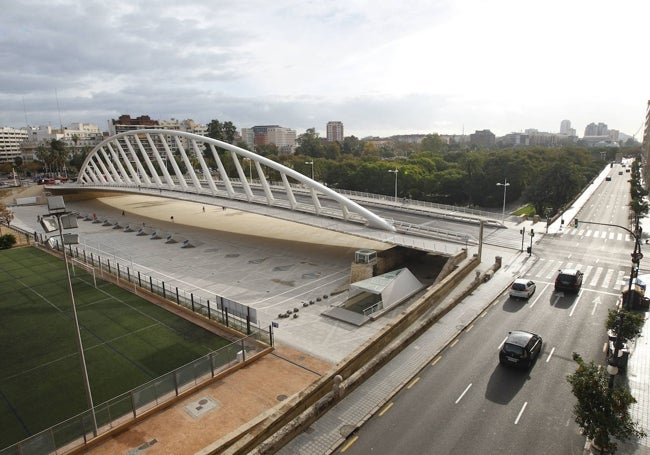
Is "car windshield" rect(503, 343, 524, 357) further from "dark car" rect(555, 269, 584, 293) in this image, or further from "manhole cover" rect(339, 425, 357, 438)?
"dark car" rect(555, 269, 584, 293)

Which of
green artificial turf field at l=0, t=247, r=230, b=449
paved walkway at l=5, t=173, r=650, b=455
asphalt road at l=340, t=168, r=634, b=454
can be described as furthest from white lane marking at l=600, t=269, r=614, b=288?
green artificial turf field at l=0, t=247, r=230, b=449

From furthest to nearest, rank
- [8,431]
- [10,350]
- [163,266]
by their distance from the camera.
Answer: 1. [163,266]
2. [10,350]
3. [8,431]

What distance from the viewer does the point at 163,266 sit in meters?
36.4

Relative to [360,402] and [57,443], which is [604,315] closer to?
[360,402]

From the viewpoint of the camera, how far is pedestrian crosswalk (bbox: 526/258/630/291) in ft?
88.4

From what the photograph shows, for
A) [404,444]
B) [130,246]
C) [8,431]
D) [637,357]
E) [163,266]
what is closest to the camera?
[404,444]

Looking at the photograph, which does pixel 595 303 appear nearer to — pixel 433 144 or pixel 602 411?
pixel 602 411

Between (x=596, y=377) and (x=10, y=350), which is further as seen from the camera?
(x=10, y=350)

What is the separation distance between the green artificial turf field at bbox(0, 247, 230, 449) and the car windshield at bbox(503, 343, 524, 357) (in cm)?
1264

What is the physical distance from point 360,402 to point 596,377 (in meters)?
7.43

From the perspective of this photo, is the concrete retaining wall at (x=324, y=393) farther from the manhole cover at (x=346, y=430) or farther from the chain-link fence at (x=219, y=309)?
the chain-link fence at (x=219, y=309)

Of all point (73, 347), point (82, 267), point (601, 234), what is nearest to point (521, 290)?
point (601, 234)

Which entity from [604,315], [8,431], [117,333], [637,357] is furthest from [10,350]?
[604,315]

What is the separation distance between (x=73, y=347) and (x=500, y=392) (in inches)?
778
